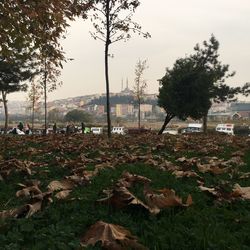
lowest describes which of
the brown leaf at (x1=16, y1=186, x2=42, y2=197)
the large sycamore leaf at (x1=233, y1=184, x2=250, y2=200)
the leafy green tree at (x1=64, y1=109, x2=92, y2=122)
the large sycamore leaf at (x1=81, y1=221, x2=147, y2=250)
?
the leafy green tree at (x1=64, y1=109, x2=92, y2=122)

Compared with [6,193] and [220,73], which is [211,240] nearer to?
[6,193]

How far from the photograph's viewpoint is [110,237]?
3135mm

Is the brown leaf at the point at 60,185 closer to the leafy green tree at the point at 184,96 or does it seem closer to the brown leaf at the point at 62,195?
the brown leaf at the point at 62,195

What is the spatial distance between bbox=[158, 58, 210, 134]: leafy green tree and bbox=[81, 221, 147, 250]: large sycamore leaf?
3538 cm

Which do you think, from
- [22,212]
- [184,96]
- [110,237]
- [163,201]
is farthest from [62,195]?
[184,96]

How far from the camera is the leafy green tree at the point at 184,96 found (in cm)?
3881

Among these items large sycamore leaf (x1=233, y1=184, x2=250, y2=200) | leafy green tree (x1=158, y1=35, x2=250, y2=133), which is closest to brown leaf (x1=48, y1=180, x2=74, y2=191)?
large sycamore leaf (x1=233, y1=184, x2=250, y2=200)

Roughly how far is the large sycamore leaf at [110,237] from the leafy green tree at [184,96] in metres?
35.4

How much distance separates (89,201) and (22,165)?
2890mm

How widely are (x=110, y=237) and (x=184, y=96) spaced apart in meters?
36.6

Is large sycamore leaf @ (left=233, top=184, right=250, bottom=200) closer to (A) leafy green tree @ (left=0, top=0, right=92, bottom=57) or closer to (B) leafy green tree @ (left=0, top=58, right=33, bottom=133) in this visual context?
(A) leafy green tree @ (left=0, top=0, right=92, bottom=57)

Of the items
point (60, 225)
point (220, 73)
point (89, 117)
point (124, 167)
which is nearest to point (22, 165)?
point (124, 167)

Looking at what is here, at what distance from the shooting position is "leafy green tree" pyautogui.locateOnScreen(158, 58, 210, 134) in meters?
38.8

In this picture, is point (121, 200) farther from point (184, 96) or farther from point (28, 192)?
point (184, 96)
